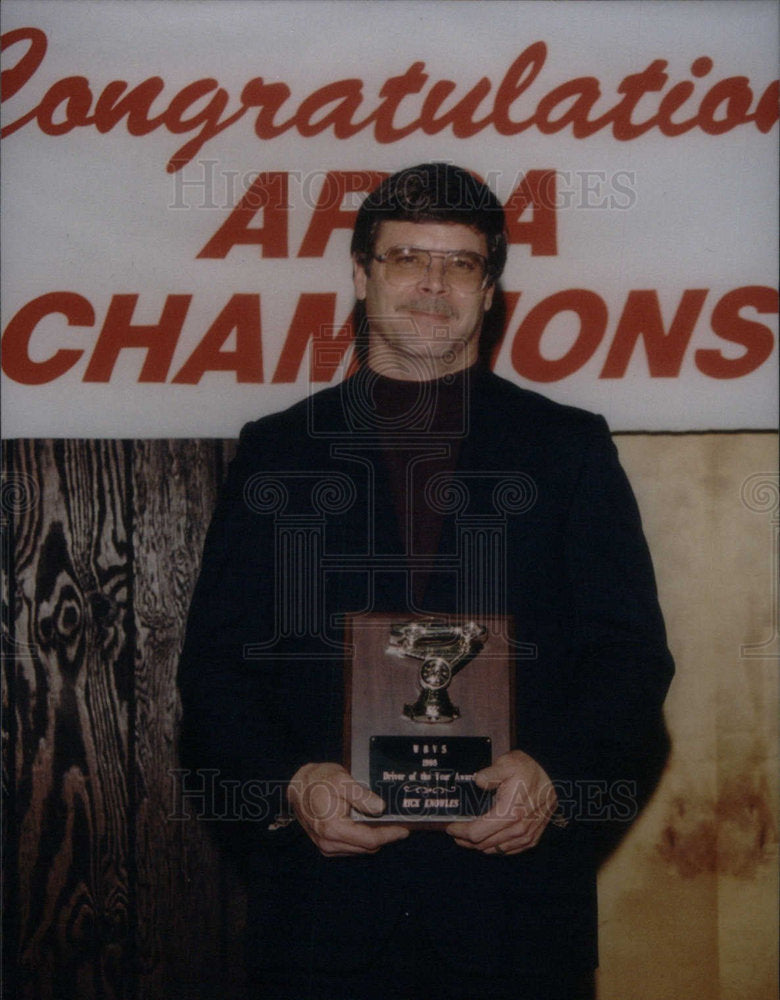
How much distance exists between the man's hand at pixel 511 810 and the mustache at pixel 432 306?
0.86 metres

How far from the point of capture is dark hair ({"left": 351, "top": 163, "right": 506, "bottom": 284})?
79.4 inches

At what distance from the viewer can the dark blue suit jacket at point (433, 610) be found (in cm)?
173

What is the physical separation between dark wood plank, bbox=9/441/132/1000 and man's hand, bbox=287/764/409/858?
78 centimetres

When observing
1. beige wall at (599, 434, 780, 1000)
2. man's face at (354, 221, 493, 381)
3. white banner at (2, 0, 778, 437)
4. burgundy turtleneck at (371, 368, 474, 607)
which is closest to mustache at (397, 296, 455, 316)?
man's face at (354, 221, 493, 381)

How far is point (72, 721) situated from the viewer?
232 cm

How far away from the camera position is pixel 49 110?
7.91ft

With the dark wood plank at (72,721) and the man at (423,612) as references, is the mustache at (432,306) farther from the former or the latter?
the dark wood plank at (72,721)

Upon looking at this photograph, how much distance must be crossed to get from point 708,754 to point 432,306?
1.20m

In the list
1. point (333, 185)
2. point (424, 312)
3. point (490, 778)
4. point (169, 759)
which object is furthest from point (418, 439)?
point (169, 759)

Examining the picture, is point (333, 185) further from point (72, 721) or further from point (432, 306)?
point (72, 721)

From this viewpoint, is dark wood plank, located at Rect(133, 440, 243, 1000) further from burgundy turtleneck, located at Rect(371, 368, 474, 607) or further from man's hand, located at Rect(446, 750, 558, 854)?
man's hand, located at Rect(446, 750, 558, 854)

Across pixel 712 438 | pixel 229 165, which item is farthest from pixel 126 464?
pixel 712 438

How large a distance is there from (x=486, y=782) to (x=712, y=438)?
3.59 feet

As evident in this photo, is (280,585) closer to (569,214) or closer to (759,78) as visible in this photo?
(569,214)
